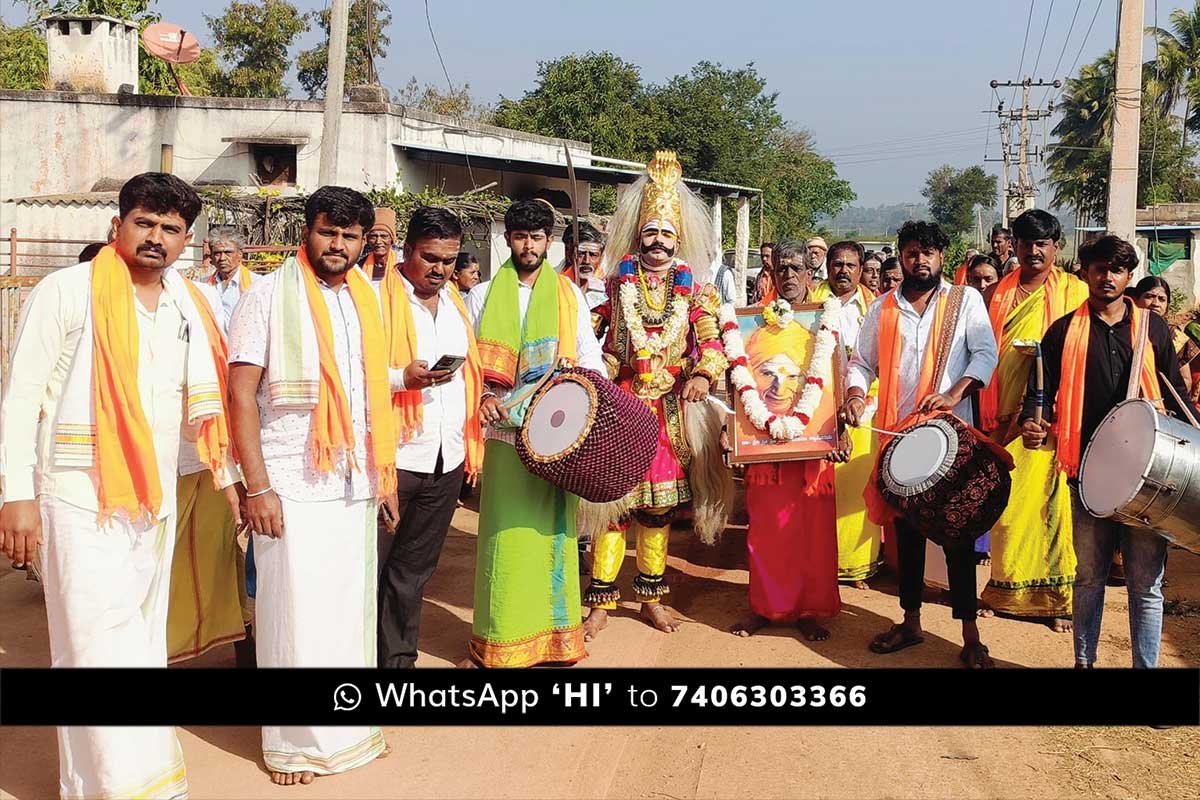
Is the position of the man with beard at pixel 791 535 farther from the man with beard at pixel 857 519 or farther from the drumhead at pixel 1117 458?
the drumhead at pixel 1117 458

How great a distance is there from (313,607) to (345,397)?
0.79 metres

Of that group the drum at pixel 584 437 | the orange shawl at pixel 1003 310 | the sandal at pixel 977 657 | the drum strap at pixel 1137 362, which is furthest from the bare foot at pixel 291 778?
the orange shawl at pixel 1003 310

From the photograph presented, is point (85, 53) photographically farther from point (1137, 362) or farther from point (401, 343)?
point (1137, 362)

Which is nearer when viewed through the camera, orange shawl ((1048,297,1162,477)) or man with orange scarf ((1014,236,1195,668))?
man with orange scarf ((1014,236,1195,668))

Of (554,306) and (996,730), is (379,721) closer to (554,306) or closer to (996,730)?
(554,306)

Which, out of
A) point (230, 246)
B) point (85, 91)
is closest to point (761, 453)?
point (230, 246)

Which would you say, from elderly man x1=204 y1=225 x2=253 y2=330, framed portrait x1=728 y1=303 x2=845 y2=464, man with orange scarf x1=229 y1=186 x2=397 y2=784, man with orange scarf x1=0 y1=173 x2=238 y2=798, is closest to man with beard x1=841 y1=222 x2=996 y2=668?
framed portrait x1=728 y1=303 x2=845 y2=464

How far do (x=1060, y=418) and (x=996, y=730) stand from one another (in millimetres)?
1423

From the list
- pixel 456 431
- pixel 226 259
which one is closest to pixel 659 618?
pixel 456 431

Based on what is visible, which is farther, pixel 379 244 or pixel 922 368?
pixel 379 244

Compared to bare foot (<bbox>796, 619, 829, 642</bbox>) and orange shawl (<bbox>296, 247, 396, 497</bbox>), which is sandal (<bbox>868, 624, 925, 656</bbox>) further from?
orange shawl (<bbox>296, 247, 396, 497</bbox>)

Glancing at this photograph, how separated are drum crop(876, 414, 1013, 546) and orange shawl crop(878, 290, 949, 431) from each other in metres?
0.44

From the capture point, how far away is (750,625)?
567 cm

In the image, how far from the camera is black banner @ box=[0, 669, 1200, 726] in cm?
394
